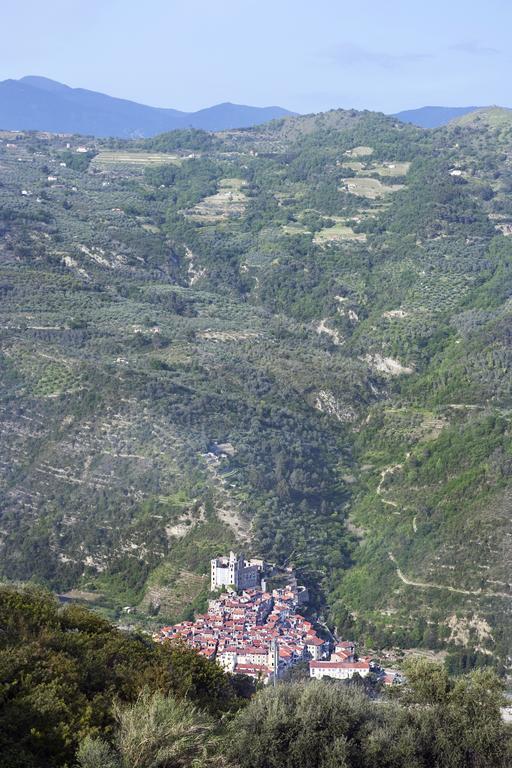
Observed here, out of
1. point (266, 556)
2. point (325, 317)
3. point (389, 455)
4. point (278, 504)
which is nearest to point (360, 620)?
point (266, 556)

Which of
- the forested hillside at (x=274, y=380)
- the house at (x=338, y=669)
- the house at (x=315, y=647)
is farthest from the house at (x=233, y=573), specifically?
the house at (x=338, y=669)

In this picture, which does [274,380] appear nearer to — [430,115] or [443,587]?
[443,587]

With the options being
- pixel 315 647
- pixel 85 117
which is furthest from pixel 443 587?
pixel 85 117

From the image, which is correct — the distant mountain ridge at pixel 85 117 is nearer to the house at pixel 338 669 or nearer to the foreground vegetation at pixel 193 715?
the house at pixel 338 669

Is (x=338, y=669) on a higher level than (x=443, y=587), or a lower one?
higher

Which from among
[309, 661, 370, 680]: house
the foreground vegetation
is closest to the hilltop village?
[309, 661, 370, 680]: house

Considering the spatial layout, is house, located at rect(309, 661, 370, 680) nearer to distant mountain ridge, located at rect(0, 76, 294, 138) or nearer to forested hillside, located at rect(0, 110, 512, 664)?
forested hillside, located at rect(0, 110, 512, 664)

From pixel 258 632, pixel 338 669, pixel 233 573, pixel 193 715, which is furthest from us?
pixel 233 573
